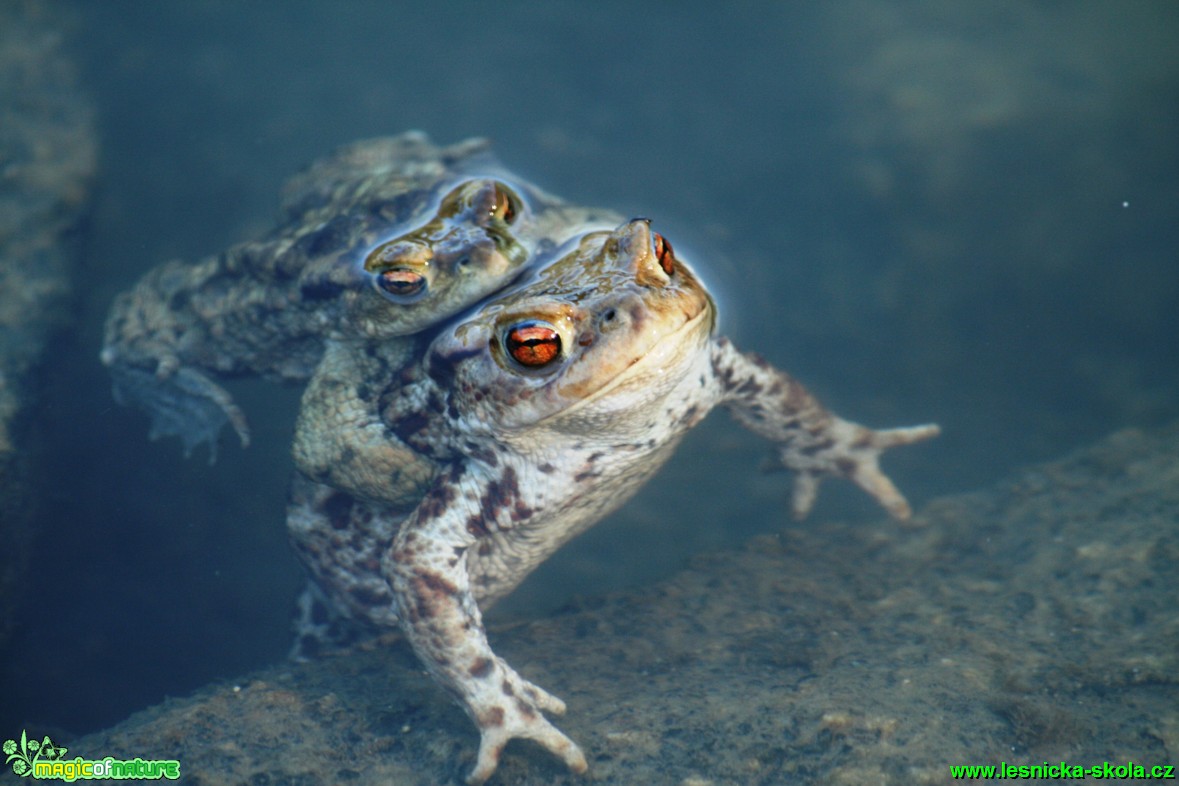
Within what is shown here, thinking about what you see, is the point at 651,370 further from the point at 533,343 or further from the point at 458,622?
the point at 458,622

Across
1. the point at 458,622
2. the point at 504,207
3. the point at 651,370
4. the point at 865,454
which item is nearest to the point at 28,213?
the point at 504,207

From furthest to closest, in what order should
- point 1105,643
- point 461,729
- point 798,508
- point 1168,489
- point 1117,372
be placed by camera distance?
point 1117,372
point 798,508
point 1168,489
point 461,729
point 1105,643

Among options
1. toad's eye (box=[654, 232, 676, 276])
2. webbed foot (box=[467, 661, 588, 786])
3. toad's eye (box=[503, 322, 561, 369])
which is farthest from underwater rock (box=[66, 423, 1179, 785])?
toad's eye (box=[654, 232, 676, 276])

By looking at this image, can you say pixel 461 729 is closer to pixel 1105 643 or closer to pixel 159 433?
pixel 1105 643

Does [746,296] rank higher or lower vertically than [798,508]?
higher

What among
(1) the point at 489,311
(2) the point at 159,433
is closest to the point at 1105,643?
(1) the point at 489,311

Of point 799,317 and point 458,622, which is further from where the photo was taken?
point 799,317

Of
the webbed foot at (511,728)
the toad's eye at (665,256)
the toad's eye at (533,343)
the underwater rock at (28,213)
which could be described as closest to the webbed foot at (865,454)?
the toad's eye at (665,256)
